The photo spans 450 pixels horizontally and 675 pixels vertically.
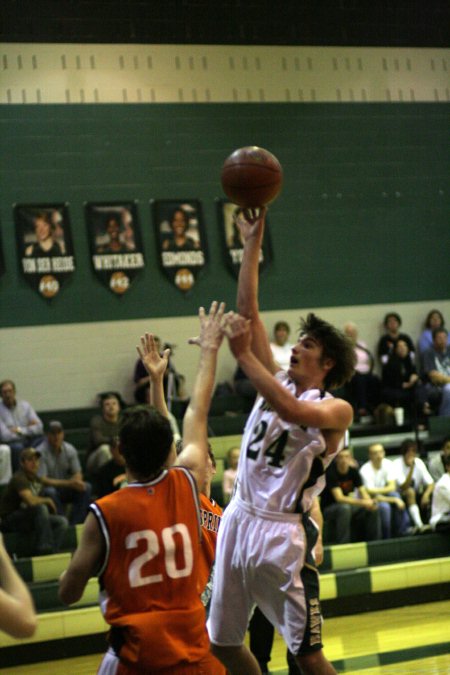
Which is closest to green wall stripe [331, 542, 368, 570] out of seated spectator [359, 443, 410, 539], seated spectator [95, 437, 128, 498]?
seated spectator [359, 443, 410, 539]

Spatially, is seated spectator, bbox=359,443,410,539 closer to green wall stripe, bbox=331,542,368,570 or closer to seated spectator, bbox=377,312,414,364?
green wall stripe, bbox=331,542,368,570

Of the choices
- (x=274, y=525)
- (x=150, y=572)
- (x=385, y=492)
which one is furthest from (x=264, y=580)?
(x=385, y=492)

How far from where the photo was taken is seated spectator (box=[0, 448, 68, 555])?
916 cm

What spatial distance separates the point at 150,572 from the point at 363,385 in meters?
9.71

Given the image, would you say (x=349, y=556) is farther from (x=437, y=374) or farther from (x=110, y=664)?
(x=110, y=664)

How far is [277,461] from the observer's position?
14.3 ft

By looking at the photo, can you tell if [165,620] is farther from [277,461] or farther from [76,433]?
[76,433]

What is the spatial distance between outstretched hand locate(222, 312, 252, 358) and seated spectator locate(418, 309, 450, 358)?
9904 mm

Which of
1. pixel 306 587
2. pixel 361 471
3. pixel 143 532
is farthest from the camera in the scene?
pixel 361 471

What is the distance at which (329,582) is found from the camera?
9188 millimetres

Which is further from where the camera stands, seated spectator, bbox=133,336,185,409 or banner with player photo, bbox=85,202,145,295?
banner with player photo, bbox=85,202,145,295

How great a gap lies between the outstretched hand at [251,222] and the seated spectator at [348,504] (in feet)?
18.8

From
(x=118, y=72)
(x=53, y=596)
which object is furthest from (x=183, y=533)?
(x=118, y=72)

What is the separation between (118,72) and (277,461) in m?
9.48
